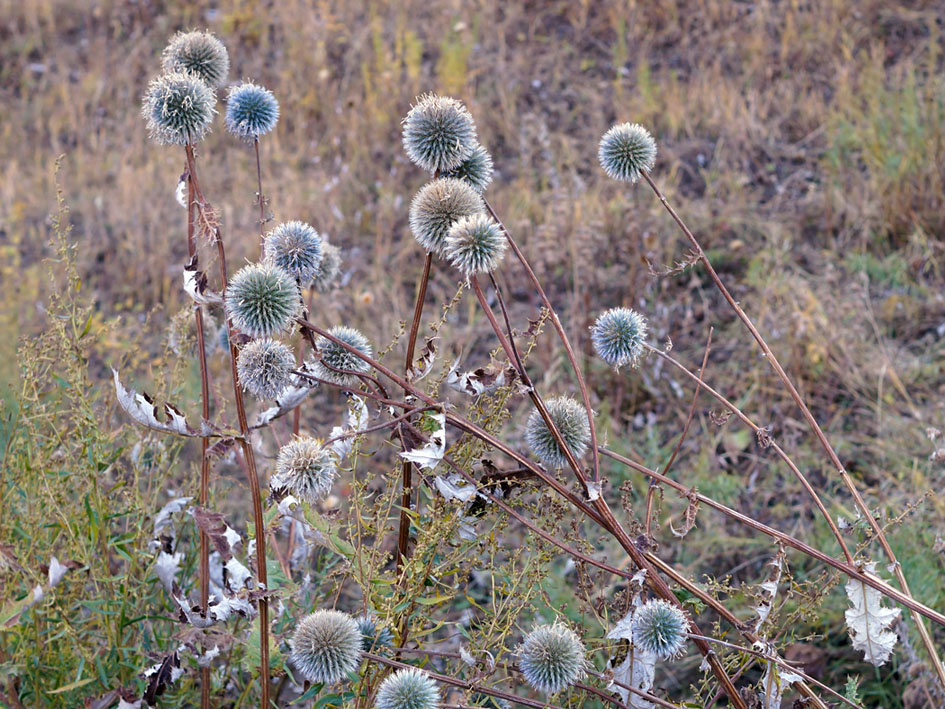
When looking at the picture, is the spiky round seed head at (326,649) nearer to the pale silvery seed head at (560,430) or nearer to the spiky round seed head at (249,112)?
the pale silvery seed head at (560,430)

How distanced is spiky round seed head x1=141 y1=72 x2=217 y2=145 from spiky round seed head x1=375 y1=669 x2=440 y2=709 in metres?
1.16

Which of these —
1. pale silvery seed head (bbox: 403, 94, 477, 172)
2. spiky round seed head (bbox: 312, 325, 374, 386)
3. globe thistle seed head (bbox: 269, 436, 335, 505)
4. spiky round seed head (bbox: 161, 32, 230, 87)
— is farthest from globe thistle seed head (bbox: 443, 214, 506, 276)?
spiky round seed head (bbox: 161, 32, 230, 87)

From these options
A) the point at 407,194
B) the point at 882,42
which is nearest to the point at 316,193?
the point at 407,194

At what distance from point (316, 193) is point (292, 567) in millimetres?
3403

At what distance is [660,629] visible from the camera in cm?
160

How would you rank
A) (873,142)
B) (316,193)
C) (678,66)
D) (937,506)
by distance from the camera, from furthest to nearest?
(678,66) < (316,193) < (873,142) < (937,506)

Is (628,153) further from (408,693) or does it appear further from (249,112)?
(408,693)

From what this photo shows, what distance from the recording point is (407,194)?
5402 millimetres

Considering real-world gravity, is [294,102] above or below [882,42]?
below

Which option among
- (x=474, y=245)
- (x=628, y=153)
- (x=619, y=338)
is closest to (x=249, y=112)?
(x=474, y=245)

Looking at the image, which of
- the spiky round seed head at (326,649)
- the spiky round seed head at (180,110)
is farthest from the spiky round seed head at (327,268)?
the spiky round seed head at (326,649)

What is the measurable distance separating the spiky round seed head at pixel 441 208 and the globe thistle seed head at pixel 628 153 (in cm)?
43

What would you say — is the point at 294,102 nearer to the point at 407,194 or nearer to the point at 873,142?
the point at 407,194

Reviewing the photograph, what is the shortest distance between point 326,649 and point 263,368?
1.71 feet
